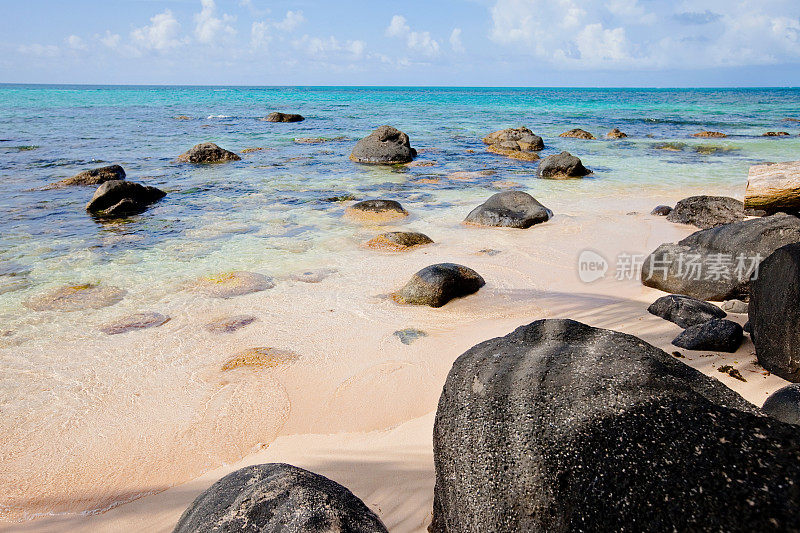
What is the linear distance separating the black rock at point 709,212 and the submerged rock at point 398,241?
4.79 m

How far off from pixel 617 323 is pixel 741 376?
52.7 inches

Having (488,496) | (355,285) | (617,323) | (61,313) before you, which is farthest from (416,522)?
(61,313)

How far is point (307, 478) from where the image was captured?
7.76 feet

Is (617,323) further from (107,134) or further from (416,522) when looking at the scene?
(107,134)

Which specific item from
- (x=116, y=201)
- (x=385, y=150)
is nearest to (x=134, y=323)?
(x=116, y=201)

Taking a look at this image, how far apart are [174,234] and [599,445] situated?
8.93m

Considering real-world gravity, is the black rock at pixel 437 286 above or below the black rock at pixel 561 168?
below

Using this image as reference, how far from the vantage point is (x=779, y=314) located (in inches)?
145

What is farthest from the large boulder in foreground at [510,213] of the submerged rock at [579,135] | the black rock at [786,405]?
the submerged rock at [579,135]

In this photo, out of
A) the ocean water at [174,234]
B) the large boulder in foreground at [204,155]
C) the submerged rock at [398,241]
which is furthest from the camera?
the large boulder in foreground at [204,155]

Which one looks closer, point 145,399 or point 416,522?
point 416,522

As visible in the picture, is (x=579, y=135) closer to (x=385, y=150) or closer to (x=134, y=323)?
(x=385, y=150)

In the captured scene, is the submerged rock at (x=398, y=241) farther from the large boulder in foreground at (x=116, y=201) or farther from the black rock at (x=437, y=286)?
the large boulder in foreground at (x=116, y=201)

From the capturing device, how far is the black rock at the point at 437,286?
589cm
